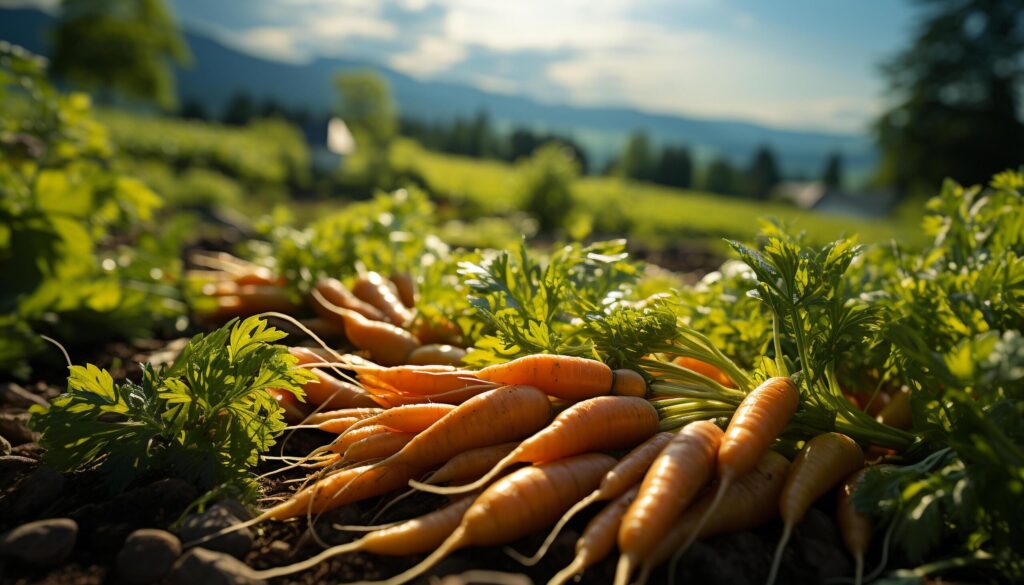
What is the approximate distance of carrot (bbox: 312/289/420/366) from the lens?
3.09 metres

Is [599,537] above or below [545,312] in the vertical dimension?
below

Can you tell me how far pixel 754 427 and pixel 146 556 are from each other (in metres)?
1.83

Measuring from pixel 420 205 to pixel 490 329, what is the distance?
1.87 meters

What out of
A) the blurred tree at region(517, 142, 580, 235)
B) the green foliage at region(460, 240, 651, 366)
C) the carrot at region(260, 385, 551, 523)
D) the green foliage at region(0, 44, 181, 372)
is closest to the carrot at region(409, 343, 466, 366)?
the green foliage at region(460, 240, 651, 366)

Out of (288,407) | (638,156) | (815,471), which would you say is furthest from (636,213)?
(638,156)

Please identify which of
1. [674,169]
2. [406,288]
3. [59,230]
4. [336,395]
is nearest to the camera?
[336,395]

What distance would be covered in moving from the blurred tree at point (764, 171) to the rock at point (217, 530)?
72873 mm

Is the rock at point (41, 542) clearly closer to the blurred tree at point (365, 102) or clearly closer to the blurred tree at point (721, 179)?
the blurred tree at point (365, 102)

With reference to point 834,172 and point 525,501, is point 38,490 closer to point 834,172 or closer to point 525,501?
point 525,501

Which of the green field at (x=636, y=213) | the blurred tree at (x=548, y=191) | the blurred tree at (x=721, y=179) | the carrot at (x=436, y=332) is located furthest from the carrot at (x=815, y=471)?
the blurred tree at (x=721, y=179)

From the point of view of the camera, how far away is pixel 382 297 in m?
3.54

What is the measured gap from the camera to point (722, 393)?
245 centimetres

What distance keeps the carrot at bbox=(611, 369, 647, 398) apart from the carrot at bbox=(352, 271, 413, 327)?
1242 mm

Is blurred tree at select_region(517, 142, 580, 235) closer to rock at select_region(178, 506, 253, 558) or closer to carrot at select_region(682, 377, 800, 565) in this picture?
carrot at select_region(682, 377, 800, 565)
